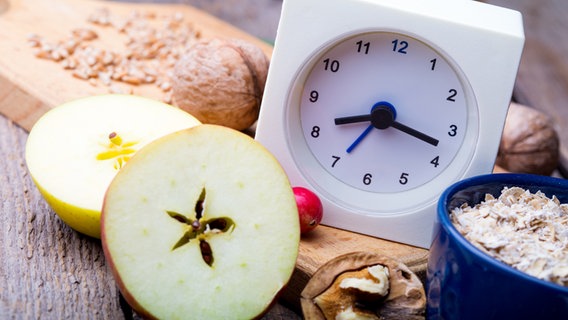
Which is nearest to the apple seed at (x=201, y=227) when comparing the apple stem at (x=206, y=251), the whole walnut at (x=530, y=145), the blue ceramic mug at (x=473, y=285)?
the apple stem at (x=206, y=251)

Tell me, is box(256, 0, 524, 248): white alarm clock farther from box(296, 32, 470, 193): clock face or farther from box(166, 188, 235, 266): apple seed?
box(166, 188, 235, 266): apple seed

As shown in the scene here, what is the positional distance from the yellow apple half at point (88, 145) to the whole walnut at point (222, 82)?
0.64 ft

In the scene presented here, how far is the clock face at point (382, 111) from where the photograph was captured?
1.09 m

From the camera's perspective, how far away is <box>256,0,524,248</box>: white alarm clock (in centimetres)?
105

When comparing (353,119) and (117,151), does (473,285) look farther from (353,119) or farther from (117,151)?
(117,151)

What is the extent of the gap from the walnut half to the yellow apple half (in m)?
0.35

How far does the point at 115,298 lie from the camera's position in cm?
98

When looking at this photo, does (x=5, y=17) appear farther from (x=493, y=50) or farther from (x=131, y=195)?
(x=493, y=50)

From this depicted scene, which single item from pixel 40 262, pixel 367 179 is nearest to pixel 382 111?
pixel 367 179

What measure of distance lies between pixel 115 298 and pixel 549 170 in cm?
101

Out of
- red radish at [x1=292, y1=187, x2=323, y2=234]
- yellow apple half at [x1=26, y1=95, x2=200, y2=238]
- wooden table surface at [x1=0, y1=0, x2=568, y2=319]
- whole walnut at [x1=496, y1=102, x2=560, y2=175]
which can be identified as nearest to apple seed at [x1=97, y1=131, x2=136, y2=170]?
yellow apple half at [x1=26, y1=95, x2=200, y2=238]

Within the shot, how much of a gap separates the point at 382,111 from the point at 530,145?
0.56m

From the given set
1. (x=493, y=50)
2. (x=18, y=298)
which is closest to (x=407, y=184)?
(x=493, y=50)

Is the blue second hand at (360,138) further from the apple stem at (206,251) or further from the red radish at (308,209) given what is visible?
the apple stem at (206,251)
